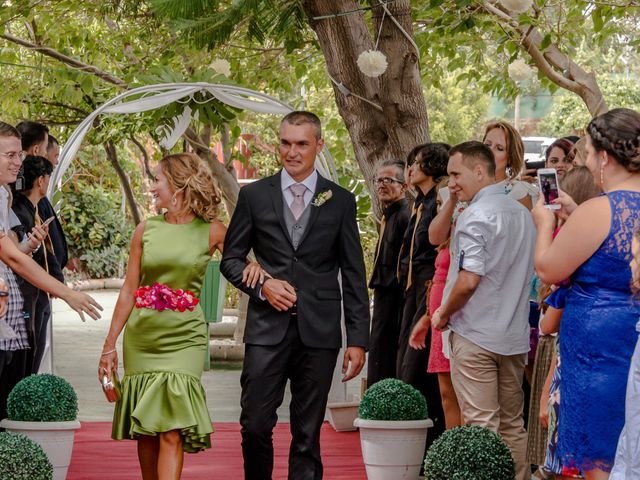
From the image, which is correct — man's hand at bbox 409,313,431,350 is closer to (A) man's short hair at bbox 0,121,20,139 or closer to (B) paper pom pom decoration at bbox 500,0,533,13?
(B) paper pom pom decoration at bbox 500,0,533,13

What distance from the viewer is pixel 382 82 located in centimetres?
930

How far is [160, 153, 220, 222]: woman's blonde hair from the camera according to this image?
5910mm

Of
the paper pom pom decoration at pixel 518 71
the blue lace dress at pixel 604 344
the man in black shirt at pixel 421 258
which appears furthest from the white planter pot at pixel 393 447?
the paper pom pom decoration at pixel 518 71

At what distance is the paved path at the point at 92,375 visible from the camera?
433 inches

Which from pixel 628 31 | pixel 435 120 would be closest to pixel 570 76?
pixel 628 31

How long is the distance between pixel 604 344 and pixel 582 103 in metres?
40.0

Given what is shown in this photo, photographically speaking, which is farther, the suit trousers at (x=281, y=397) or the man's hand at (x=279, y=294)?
the suit trousers at (x=281, y=397)

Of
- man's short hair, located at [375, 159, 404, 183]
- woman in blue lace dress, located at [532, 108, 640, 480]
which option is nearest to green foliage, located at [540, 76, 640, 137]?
man's short hair, located at [375, 159, 404, 183]

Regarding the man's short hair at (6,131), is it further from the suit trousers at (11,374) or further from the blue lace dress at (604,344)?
the blue lace dress at (604,344)

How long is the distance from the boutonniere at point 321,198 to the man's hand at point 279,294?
17.4 inches

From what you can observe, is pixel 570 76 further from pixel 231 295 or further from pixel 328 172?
pixel 231 295

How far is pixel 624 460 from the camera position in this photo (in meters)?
4.04

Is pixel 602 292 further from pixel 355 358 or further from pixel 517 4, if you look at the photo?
pixel 517 4

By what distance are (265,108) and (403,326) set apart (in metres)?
3.08
